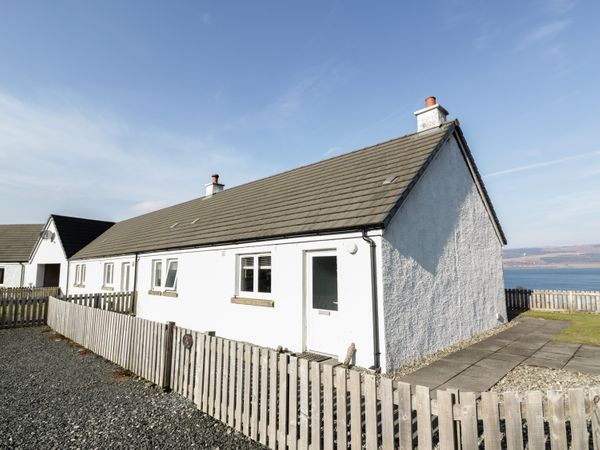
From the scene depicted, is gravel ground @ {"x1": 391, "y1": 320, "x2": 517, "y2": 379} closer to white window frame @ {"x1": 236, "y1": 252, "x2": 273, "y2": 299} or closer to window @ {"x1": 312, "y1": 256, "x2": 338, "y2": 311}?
window @ {"x1": 312, "y1": 256, "x2": 338, "y2": 311}

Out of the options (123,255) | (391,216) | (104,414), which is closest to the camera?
(104,414)

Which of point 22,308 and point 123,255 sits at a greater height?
point 123,255

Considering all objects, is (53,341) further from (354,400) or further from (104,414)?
(354,400)

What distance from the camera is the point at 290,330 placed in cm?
930

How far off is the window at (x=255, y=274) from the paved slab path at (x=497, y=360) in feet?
16.7

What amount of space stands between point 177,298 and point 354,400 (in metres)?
→ 11.6

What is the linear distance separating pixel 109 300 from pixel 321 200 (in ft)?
39.2

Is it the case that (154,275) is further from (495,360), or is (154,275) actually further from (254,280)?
(495,360)

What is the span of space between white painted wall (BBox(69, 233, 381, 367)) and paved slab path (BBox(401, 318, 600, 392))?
1.53m

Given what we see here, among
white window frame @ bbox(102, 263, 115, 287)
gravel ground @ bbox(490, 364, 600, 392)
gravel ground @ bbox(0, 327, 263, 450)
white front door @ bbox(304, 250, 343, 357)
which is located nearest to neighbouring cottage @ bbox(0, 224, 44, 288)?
white window frame @ bbox(102, 263, 115, 287)

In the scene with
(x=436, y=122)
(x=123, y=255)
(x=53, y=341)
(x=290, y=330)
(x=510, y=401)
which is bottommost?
(x=53, y=341)

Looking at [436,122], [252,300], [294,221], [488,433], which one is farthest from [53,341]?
[436,122]

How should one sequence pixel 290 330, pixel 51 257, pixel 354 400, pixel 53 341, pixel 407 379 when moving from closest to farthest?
pixel 354 400, pixel 407 379, pixel 290 330, pixel 53 341, pixel 51 257

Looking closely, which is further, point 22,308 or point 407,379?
point 22,308
